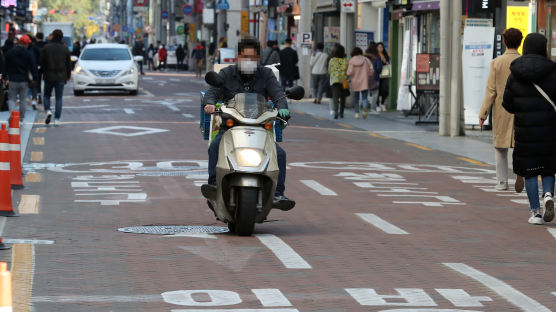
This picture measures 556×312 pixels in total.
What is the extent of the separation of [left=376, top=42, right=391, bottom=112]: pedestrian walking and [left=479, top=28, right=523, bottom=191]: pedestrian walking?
17.5 m

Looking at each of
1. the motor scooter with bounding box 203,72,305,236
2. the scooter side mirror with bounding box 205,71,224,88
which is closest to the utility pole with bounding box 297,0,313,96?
the scooter side mirror with bounding box 205,71,224,88

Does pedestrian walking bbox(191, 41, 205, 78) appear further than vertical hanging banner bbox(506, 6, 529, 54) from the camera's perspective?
Yes

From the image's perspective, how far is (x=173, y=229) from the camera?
437 inches

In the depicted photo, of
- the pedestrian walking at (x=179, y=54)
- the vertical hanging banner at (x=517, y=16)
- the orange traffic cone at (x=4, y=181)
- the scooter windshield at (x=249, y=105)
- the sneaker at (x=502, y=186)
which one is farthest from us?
the pedestrian walking at (x=179, y=54)

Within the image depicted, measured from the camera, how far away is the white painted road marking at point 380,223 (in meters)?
11.2

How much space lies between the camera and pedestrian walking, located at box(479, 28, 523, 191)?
1398 centimetres

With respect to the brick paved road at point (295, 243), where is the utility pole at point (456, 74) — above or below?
above

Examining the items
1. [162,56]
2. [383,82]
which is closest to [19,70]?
[383,82]

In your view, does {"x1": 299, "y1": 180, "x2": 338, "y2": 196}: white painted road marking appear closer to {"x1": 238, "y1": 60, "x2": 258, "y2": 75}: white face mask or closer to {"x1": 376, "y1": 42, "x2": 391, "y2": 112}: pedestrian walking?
{"x1": 238, "y1": 60, "x2": 258, "y2": 75}: white face mask

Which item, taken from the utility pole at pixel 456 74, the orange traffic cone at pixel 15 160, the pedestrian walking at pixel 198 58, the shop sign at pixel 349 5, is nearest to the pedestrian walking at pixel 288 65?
the shop sign at pixel 349 5

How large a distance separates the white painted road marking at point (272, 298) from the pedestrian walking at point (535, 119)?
4364 millimetres

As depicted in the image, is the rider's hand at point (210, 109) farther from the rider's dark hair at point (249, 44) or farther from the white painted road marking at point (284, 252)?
the white painted road marking at point (284, 252)

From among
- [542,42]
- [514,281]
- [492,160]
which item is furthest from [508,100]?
[492,160]

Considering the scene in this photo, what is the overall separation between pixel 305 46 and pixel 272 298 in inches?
1306
